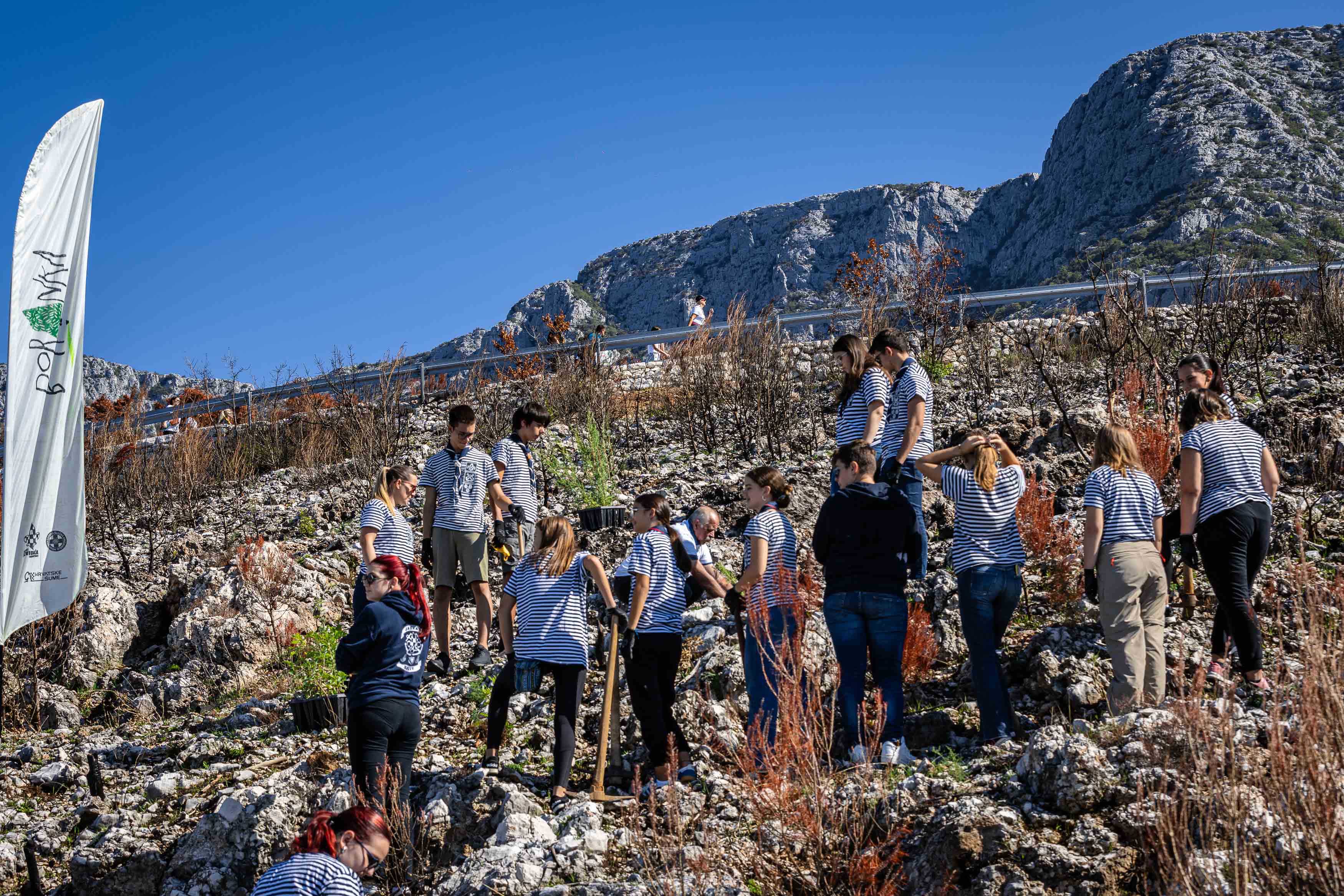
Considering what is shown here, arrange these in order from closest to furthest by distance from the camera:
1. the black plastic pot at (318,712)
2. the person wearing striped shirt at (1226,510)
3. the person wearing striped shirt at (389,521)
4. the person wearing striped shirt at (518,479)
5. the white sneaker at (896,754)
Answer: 1. the white sneaker at (896,754)
2. the person wearing striped shirt at (1226,510)
3. the black plastic pot at (318,712)
4. the person wearing striped shirt at (389,521)
5. the person wearing striped shirt at (518,479)

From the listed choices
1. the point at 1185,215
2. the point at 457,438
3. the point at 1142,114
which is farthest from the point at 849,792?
the point at 1142,114

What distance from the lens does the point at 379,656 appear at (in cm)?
452

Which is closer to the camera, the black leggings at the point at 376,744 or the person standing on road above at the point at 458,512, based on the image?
the black leggings at the point at 376,744

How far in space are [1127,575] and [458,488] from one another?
4162 millimetres

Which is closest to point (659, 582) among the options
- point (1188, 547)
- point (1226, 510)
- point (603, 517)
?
point (1188, 547)

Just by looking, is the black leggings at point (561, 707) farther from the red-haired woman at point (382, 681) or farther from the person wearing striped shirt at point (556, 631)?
the red-haired woman at point (382, 681)

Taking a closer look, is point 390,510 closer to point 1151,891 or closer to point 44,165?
point 44,165

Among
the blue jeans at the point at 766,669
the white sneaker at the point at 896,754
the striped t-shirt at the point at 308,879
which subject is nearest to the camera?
the striped t-shirt at the point at 308,879

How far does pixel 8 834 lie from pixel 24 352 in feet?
9.10

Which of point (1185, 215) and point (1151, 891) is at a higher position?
point (1185, 215)

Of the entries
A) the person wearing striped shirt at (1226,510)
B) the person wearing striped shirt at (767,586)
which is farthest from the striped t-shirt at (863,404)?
the person wearing striped shirt at (1226,510)

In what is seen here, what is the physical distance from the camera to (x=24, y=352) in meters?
5.97

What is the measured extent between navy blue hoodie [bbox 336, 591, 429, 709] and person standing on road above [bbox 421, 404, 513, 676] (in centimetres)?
211

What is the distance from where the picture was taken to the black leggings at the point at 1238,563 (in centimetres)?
466
